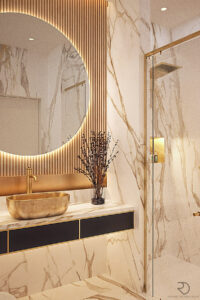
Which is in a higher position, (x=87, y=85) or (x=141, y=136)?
(x=87, y=85)

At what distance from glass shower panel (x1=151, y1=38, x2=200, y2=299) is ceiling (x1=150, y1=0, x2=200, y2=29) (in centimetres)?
83

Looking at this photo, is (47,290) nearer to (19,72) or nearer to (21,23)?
(19,72)

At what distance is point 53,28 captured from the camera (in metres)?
2.36

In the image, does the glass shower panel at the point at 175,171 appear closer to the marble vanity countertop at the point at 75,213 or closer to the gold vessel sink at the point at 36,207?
the marble vanity countertop at the point at 75,213

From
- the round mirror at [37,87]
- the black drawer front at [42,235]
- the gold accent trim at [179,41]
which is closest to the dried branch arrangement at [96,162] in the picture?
the round mirror at [37,87]

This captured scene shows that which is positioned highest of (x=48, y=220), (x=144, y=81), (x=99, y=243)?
(x=144, y=81)

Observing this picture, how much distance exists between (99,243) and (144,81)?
1.55m

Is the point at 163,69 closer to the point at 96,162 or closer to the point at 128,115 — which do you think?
the point at 128,115

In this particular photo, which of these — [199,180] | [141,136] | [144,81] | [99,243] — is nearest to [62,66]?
[144,81]

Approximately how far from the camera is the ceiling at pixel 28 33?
2.13m

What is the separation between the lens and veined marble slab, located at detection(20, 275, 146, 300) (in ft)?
7.20

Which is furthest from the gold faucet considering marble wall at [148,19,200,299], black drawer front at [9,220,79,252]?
marble wall at [148,19,200,299]

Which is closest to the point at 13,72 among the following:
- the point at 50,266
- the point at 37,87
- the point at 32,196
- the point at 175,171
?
the point at 37,87

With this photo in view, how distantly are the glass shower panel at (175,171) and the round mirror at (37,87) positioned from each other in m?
0.72
